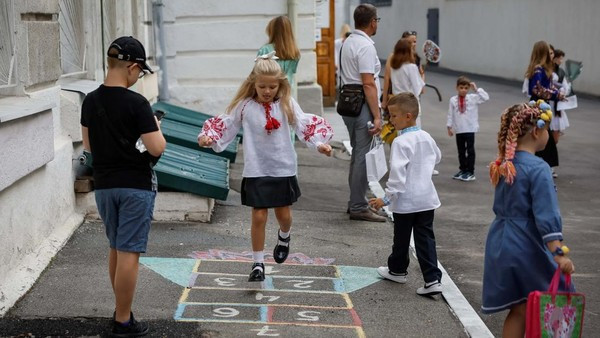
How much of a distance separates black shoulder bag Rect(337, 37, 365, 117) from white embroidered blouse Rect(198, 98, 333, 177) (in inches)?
96.1

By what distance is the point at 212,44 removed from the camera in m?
15.8

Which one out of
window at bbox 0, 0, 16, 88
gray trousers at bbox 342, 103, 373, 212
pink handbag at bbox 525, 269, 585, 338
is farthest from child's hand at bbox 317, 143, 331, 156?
gray trousers at bbox 342, 103, 373, 212

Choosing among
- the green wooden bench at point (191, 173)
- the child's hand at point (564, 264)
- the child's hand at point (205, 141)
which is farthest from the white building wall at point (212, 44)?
the child's hand at point (564, 264)

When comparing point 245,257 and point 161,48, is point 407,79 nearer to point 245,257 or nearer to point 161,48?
point 161,48

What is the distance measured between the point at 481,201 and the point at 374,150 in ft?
13.6

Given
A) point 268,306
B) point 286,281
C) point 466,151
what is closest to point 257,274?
point 286,281

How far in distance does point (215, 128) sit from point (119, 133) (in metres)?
1.59

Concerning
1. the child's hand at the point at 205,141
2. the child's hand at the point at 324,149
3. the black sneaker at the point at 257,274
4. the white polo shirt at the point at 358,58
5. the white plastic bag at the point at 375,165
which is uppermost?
the white polo shirt at the point at 358,58

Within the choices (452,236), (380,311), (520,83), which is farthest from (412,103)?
(520,83)

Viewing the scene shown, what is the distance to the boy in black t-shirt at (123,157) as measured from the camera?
18.2 feet

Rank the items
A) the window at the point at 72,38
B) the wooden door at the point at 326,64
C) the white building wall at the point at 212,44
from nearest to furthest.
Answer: the window at the point at 72,38
the white building wall at the point at 212,44
the wooden door at the point at 326,64

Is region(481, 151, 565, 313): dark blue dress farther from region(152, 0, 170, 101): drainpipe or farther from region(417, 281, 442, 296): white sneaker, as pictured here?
Result: region(152, 0, 170, 101): drainpipe

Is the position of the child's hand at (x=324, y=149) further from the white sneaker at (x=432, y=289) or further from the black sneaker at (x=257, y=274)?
the white sneaker at (x=432, y=289)

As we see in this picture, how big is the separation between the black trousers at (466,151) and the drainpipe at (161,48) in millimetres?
4695
